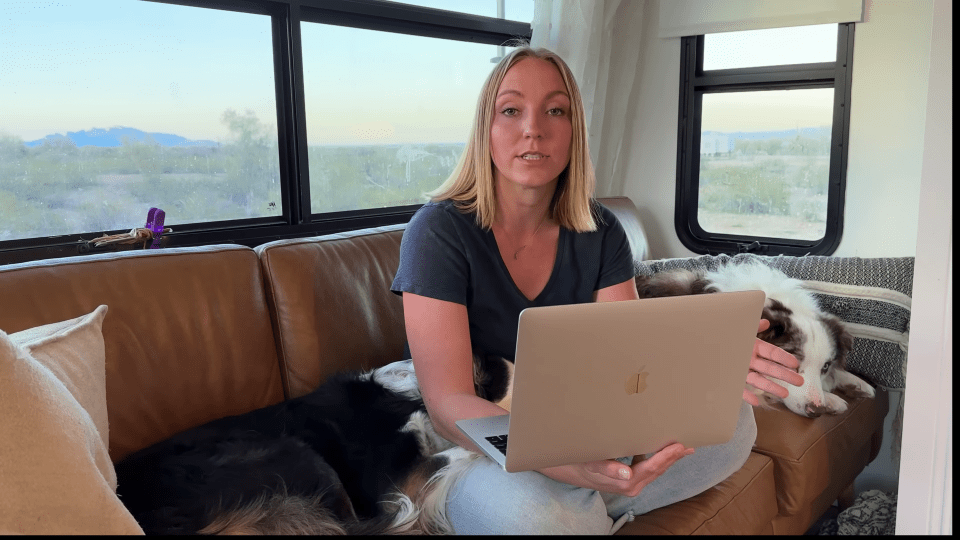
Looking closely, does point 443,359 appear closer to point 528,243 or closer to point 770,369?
point 528,243

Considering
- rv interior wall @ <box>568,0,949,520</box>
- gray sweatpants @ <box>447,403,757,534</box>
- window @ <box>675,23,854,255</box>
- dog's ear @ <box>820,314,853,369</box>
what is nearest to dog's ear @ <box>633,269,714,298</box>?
dog's ear @ <box>820,314,853,369</box>

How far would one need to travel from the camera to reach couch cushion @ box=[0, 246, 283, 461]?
1.32 meters

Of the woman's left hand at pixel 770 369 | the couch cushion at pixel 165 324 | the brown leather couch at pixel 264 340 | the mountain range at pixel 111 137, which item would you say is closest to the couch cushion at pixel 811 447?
the brown leather couch at pixel 264 340

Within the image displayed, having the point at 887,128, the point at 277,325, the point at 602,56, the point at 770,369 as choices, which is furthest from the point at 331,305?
the point at 887,128

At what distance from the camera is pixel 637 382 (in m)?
0.98

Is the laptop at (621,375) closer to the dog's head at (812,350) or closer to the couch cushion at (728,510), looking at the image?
the couch cushion at (728,510)

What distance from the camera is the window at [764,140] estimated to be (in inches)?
116

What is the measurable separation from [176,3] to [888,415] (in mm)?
2376

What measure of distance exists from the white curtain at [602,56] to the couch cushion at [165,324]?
1875 mm

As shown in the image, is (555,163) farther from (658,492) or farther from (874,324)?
(874,324)

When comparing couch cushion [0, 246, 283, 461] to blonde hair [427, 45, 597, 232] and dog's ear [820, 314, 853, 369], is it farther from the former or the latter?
dog's ear [820, 314, 853, 369]

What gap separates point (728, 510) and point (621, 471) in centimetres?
51

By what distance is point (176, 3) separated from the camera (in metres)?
2.00

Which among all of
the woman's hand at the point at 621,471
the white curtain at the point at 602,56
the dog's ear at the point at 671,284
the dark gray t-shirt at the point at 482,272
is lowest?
the woman's hand at the point at 621,471
